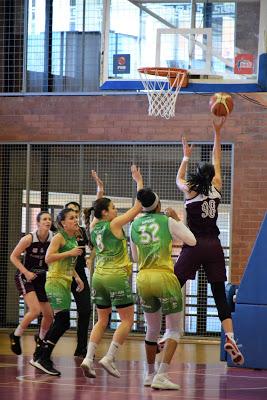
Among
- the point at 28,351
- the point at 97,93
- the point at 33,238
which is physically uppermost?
the point at 97,93

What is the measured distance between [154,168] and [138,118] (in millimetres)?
839

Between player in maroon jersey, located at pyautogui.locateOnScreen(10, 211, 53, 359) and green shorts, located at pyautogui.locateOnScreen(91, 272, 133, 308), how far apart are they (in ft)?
6.37

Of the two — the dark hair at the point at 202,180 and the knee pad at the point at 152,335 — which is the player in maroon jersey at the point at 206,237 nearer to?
the dark hair at the point at 202,180

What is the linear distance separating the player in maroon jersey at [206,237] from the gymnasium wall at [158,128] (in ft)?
16.7

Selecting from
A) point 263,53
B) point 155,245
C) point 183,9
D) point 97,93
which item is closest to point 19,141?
point 97,93

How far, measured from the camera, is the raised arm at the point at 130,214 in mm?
9070

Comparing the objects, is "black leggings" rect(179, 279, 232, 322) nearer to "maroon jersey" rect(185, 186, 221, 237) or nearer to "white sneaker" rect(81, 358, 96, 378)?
"maroon jersey" rect(185, 186, 221, 237)

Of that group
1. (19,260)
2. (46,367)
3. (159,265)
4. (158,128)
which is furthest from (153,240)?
(158,128)

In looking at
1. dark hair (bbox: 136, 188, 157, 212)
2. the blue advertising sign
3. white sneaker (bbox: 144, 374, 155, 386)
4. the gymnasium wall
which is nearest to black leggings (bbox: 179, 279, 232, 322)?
white sneaker (bbox: 144, 374, 155, 386)

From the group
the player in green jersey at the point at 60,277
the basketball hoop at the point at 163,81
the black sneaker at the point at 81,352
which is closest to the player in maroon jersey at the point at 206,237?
the player in green jersey at the point at 60,277

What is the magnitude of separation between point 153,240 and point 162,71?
3.05 m

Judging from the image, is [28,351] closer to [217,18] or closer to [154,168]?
[154,168]

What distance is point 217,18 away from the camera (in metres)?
11.9

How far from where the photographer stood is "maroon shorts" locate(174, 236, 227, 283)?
920 cm
